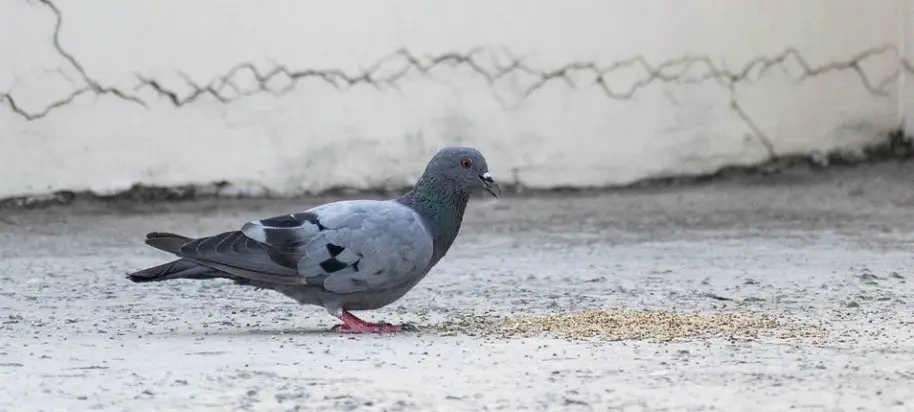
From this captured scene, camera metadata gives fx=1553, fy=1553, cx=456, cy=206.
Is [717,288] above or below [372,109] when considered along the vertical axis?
below

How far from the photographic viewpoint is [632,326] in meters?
4.75

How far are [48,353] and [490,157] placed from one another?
16.3 ft

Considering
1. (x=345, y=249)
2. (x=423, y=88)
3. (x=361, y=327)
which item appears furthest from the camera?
(x=423, y=88)

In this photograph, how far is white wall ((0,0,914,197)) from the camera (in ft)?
27.4

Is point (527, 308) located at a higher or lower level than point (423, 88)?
lower

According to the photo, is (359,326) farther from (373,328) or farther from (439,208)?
(439,208)

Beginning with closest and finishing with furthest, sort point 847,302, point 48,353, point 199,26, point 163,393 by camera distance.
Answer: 1. point 163,393
2. point 48,353
3. point 847,302
4. point 199,26

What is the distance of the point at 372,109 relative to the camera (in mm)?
8859

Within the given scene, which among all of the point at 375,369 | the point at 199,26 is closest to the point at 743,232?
the point at 199,26

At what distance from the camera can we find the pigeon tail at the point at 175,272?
15.7ft

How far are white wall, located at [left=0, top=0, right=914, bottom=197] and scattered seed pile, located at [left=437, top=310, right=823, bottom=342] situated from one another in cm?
380

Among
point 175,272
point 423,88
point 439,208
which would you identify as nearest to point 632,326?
point 439,208

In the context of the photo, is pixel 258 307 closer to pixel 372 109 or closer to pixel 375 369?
pixel 375 369

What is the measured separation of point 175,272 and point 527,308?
133 cm
